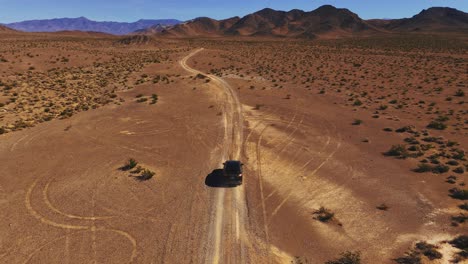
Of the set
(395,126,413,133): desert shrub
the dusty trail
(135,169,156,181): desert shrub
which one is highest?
(395,126,413,133): desert shrub

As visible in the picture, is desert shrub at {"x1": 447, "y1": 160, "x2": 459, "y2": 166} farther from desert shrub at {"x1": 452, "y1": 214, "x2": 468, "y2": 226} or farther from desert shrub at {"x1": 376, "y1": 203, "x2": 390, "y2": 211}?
desert shrub at {"x1": 376, "y1": 203, "x2": 390, "y2": 211}

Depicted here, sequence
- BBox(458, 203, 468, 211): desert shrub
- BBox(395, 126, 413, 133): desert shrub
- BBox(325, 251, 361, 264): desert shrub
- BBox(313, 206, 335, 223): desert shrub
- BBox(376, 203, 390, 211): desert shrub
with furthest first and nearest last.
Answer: BBox(395, 126, 413, 133): desert shrub
BBox(376, 203, 390, 211): desert shrub
BBox(458, 203, 468, 211): desert shrub
BBox(313, 206, 335, 223): desert shrub
BBox(325, 251, 361, 264): desert shrub

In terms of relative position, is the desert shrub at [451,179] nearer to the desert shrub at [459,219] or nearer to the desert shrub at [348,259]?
the desert shrub at [459,219]

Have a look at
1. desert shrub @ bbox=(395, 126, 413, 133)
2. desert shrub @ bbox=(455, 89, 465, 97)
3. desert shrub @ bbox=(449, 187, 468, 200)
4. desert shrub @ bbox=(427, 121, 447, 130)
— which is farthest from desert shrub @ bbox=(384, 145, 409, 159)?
desert shrub @ bbox=(455, 89, 465, 97)

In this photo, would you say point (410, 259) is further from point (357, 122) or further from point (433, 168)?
point (357, 122)

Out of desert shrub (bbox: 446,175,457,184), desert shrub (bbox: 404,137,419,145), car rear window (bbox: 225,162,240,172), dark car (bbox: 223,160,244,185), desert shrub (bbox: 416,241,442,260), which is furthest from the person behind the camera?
desert shrub (bbox: 404,137,419,145)

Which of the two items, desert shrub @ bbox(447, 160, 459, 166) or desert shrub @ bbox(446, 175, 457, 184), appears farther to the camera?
desert shrub @ bbox(447, 160, 459, 166)

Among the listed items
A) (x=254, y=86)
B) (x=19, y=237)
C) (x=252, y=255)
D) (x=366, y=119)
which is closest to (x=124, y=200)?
(x=19, y=237)
